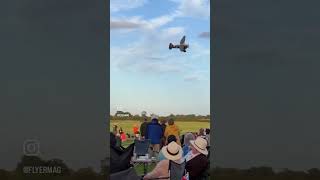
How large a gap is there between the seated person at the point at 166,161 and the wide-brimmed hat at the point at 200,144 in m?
0.16

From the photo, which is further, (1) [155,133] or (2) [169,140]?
(1) [155,133]

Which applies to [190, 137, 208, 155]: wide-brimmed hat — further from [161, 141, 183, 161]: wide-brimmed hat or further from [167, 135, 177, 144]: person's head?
[167, 135, 177, 144]: person's head

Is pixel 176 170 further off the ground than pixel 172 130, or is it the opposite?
pixel 172 130

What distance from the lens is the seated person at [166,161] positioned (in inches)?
176

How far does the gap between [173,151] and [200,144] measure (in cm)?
31

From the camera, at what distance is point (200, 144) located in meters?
5.12
